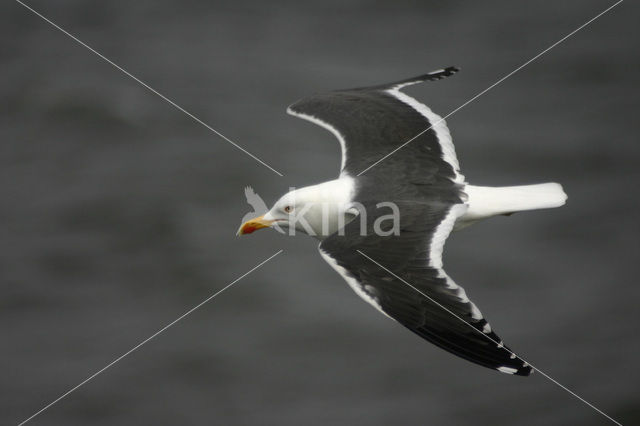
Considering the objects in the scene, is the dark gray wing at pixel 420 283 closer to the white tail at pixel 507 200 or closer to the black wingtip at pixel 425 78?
the white tail at pixel 507 200

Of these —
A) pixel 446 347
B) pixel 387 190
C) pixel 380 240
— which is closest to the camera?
pixel 446 347

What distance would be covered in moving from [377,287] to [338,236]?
47cm

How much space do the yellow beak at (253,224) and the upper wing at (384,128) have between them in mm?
634

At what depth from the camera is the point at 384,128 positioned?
6371 millimetres

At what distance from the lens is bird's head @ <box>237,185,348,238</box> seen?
588 cm

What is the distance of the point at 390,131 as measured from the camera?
6.34m

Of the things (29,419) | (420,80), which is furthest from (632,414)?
(29,419)

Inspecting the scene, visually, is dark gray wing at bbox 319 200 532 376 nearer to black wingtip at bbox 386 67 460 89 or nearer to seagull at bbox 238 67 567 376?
seagull at bbox 238 67 567 376

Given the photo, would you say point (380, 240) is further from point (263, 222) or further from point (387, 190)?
point (263, 222)

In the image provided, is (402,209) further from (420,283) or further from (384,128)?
(384,128)

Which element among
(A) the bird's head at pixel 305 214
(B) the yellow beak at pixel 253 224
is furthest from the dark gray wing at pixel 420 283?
(B) the yellow beak at pixel 253 224

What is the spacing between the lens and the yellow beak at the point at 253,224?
6.12m

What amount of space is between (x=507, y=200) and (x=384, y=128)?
1.09m

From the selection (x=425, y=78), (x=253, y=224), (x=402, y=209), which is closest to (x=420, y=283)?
(x=402, y=209)
